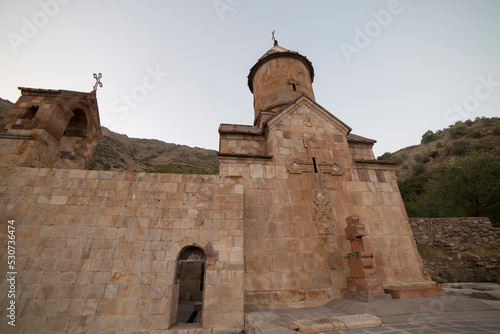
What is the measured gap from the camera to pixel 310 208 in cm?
734

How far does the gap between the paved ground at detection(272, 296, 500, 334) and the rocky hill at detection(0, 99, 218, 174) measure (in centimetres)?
3425

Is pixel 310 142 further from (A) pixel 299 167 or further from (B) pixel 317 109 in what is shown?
(B) pixel 317 109

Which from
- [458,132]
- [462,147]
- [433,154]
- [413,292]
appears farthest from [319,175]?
[458,132]

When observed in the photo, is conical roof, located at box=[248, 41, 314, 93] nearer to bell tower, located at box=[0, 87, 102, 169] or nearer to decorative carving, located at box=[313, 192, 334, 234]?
bell tower, located at box=[0, 87, 102, 169]

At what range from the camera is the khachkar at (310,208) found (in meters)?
6.39

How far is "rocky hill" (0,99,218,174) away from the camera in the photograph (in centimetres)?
3646

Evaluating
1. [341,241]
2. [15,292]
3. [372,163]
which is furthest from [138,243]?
[372,163]

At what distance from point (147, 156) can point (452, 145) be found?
6192 centimetres

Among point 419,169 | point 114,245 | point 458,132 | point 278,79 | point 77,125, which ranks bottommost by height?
point 114,245

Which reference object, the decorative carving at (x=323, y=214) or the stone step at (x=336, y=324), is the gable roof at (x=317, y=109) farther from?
the stone step at (x=336, y=324)

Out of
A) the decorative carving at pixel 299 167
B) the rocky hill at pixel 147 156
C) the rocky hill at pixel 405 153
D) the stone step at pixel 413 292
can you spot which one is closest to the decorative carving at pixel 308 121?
the decorative carving at pixel 299 167

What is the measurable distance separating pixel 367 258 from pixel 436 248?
10.6m

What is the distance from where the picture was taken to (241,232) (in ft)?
18.6

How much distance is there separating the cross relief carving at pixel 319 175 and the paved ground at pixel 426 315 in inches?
88.9
